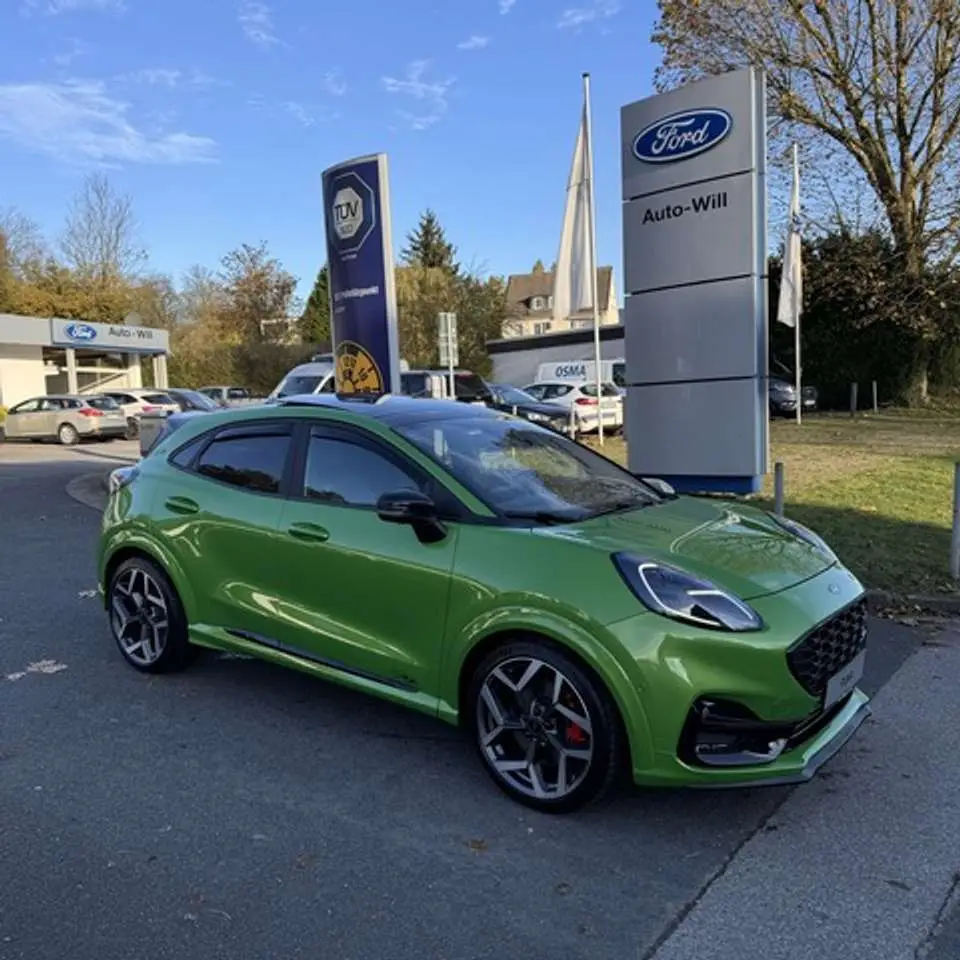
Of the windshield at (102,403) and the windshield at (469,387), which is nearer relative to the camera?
the windshield at (469,387)

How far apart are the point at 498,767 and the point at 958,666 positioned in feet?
10.3

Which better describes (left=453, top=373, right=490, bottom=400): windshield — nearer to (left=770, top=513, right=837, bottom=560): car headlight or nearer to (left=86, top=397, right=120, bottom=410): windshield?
(left=86, top=397, right=120, bottom=410): windshield

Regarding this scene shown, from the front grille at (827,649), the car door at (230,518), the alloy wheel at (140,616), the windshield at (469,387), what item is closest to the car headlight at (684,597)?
the front grille at (827,649)

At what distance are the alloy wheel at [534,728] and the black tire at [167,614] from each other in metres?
2.12

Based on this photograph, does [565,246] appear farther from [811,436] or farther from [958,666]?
[958,666]

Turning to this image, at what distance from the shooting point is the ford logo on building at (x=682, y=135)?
8.74 meters

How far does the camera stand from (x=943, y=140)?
23.8 meters

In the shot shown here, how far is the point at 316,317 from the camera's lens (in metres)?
58.2

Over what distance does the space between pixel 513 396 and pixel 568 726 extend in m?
17.2

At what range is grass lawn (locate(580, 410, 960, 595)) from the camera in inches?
275

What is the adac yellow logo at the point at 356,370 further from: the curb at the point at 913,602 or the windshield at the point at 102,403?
the windshield at the point at 102,403

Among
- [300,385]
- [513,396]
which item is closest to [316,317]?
[513,396]

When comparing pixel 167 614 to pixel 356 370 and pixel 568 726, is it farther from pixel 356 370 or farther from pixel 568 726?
pixel 356 370

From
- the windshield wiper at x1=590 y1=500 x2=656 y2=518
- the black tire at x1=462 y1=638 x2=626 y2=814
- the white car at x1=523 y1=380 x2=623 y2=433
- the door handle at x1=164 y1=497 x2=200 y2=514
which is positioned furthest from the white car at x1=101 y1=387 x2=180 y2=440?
the black tire at x1=462 y1=638 x2=626 y2=814
